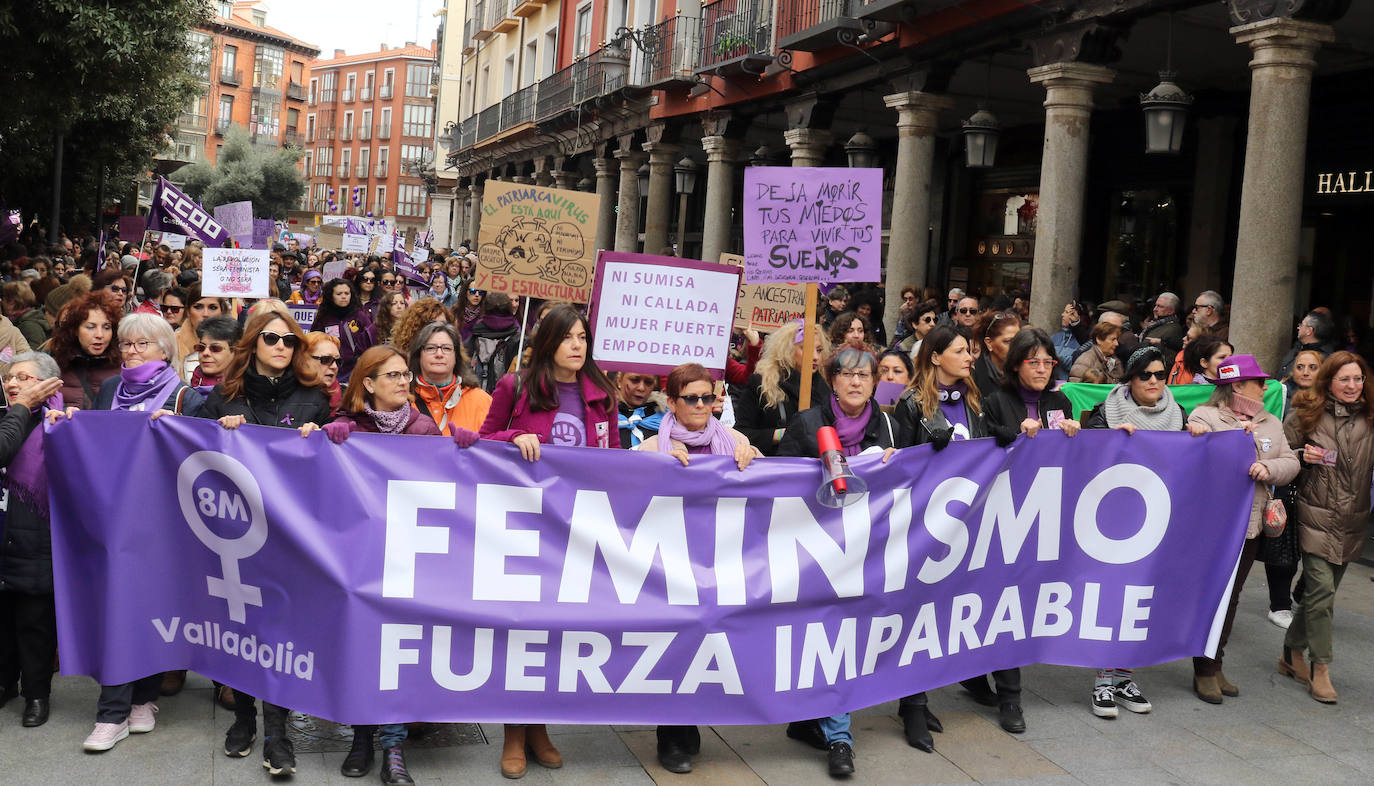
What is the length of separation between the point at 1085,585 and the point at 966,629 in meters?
0.66

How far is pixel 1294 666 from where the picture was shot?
6.37 meters

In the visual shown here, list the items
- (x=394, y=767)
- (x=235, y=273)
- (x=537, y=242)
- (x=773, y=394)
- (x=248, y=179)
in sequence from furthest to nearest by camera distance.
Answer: (x=248, y=179)
(x=235, y=273)
(x=537, y=242)
(x=773, y=394)
(x=394, y=767)

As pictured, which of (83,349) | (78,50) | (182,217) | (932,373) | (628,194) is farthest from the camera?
(628,194)

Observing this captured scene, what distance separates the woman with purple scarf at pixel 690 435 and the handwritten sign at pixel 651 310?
1.11 m

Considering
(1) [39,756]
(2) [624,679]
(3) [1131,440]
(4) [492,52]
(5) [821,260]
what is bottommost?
(1) [39,756]

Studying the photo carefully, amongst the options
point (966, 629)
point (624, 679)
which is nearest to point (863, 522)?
point (966, 629)

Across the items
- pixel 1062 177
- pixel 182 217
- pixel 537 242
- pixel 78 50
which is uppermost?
pixel 78 50

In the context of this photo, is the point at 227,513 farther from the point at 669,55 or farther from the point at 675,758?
the point at 669,55

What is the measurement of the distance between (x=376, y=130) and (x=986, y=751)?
→ 96.1 meters

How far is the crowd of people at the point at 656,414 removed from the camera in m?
4.84

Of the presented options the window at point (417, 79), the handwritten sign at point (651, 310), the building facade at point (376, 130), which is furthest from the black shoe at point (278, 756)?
the window at point (417, 79)

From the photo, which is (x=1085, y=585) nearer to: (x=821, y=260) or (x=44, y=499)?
(x=821, y=260)

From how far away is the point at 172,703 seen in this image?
521 centimetres

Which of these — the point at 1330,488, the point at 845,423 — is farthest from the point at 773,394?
the point at 1330,488
